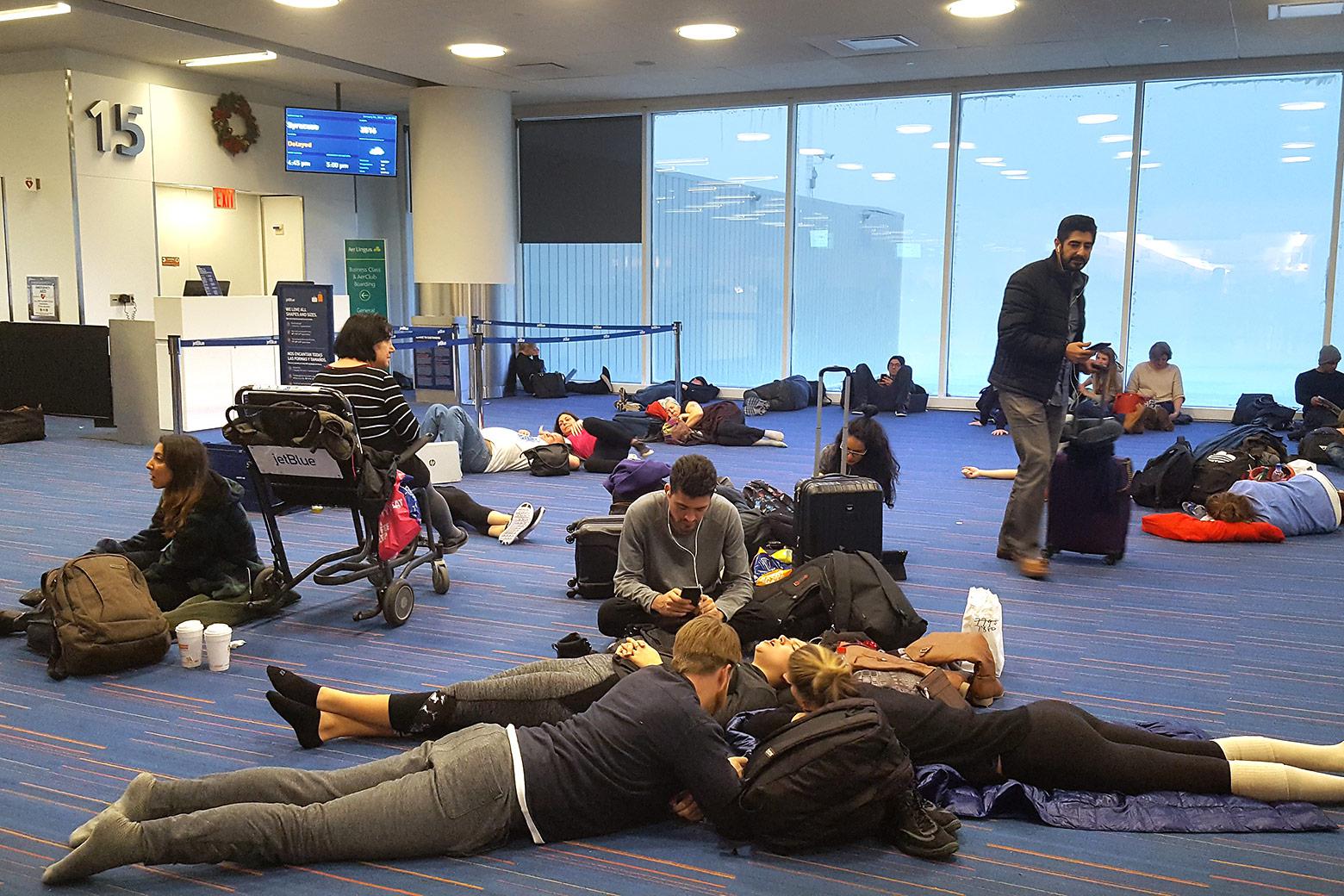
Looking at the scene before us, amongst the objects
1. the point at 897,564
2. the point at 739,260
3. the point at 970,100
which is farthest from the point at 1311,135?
the point at 897,564

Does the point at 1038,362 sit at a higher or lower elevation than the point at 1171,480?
higher

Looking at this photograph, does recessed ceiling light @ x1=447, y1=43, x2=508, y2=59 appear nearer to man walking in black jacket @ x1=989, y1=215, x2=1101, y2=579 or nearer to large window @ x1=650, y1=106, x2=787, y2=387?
large window @ x1=650, y1=106, x2=787, y2=387

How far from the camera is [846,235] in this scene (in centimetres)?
1484

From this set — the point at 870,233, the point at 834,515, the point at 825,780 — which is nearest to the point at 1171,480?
the point at 834,515

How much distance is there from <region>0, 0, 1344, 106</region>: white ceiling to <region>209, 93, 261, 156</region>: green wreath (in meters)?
0.37

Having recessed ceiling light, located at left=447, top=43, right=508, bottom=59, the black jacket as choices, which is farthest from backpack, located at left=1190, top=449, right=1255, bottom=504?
recessed ceiling light, located at left=447, top=43, right=508, bottom=59

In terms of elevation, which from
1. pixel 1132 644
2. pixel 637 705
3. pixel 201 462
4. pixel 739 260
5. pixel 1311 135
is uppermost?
pixel 1311 135

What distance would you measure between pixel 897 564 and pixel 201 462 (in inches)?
138

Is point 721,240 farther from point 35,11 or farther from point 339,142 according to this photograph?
point 35,11

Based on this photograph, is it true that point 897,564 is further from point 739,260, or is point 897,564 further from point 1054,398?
point 739,260

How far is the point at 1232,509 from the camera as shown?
7.20 meters

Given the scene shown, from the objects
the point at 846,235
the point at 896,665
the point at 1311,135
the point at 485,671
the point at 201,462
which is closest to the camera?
the point at 896,665

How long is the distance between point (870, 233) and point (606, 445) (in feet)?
22.0

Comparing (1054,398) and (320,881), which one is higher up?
(1054,398)
